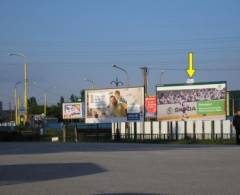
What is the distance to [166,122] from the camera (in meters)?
42.2

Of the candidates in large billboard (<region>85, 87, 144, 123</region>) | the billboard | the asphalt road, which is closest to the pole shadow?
the asphalt road

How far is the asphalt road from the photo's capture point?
1173 cm

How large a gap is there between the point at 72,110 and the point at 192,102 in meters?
12.7

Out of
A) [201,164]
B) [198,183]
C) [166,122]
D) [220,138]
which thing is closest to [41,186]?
[198,183]

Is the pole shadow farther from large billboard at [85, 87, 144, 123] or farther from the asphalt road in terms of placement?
large billboard at [85, 87, 144, 123]

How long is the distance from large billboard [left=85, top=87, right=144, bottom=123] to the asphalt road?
2485cm

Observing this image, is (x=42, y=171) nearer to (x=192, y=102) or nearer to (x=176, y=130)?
(x=176, y=130)

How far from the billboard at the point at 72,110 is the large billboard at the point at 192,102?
9.34 m

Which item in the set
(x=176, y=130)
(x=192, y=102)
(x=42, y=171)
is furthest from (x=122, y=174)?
(x=192, y=102)

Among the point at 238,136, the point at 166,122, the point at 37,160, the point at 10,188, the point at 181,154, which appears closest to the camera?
the point at 10,188

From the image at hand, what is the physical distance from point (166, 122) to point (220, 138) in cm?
674

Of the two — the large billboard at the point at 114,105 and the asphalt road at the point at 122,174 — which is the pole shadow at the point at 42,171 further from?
the large billboard at the point at 114,105

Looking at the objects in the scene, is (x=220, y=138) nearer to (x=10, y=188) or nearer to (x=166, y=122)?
(x=166, y=122)

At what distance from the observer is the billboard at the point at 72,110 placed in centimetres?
5084
